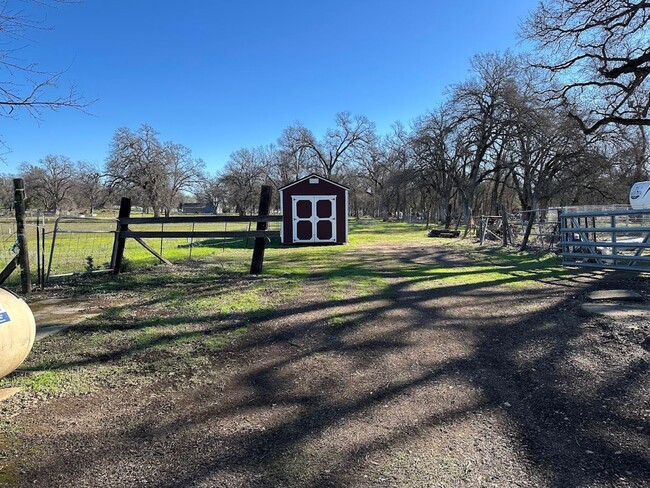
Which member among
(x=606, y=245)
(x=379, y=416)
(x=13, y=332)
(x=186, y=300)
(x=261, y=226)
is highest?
A: (x=261, y=226)

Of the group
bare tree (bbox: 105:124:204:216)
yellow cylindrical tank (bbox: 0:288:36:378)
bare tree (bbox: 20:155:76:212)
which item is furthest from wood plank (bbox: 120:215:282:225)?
bare tree (bbox: 20:155:76:212)

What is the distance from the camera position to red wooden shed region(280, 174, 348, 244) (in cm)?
2003

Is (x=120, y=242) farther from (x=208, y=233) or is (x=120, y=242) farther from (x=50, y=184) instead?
(x=50, y=184)

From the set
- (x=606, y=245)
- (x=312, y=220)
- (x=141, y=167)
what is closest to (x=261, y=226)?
(x=606, y=245)

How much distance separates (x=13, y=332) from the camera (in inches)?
132

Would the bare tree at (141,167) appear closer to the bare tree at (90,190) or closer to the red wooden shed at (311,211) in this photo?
the bare tree at (90,190)

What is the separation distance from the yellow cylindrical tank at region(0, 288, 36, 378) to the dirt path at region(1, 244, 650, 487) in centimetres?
50

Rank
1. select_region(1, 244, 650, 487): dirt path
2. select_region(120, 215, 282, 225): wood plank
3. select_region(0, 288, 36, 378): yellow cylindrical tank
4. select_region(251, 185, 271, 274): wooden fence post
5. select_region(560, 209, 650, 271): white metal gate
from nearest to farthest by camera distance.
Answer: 1. select_region(1, 244, 650, 487): dirt path
2. select_region(0, 288, 36, 378): yellow cylindrical tank
3. select_region(560, 209, 650, 271): white metal gate
4. select_region(120, 215, 282, 225): wood plank
5. select_region(251, 185, 271, 274): wooden fence post

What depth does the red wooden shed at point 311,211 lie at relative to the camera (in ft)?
65.7

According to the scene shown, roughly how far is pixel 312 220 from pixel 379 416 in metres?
17.2

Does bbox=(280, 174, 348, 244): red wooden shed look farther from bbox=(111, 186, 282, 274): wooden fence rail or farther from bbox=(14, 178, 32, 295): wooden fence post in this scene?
bbox=(14, 178, 32, 295): wooden fence post

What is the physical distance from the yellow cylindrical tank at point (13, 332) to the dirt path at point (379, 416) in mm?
504

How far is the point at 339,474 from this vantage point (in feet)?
7.94

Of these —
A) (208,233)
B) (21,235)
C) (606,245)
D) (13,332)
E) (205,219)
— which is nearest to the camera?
(13,332)
